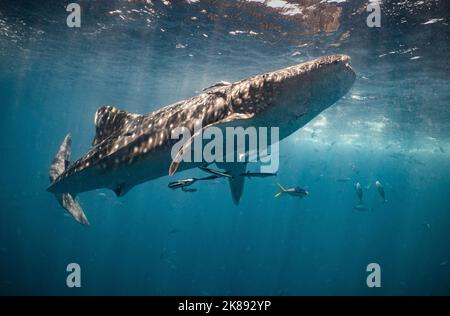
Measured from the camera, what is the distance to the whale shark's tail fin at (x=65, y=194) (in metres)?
8.70

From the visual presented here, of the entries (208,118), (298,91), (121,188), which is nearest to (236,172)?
(208,118)

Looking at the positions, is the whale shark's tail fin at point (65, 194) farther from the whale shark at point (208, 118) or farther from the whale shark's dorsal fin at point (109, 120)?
the whale shark's dorsal fin at point (109, 120)

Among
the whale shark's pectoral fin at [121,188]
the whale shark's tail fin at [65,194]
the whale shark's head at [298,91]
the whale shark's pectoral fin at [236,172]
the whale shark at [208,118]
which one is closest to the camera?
the whale shark's head at [298,91]

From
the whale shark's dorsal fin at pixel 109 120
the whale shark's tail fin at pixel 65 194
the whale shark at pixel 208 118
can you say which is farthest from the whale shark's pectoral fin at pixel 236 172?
the whale shark's tail fin at pixel 65 194

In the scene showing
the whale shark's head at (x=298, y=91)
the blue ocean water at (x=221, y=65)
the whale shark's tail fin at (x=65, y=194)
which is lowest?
the whale shark's tail fin at (x=65, y=194)

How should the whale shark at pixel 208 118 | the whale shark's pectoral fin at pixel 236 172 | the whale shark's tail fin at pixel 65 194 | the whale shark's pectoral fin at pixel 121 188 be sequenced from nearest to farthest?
1. the whale shark at pixel 208 118
2. the whale shark's pectoral fin at pixel 121 188
3. the whale shark's pectoral fin at pixel 236 172
4. the whale shark's tail fin at pixel 65 194

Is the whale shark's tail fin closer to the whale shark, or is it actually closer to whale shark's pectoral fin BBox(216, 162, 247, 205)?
the whale shark

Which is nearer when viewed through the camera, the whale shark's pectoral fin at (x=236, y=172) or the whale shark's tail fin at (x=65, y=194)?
the whale shark's pectoral fin at (x=236, y=172)

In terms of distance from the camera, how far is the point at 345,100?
80.5 feet

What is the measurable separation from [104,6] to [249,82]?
534 inches

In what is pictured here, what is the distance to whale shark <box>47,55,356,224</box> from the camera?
182 inches

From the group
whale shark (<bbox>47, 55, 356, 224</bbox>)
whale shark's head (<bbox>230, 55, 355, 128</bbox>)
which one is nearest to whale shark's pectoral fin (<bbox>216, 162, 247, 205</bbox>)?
whale shark (<bbox>47, 55, 356, 224</bbox>)
